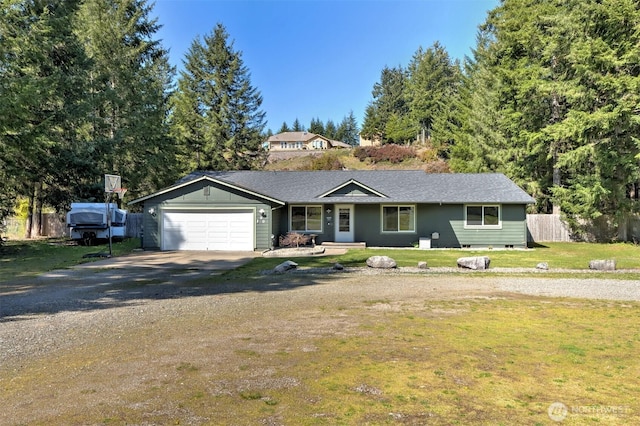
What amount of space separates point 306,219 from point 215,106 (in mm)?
22637

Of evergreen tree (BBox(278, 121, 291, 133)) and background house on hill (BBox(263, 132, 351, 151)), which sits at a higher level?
evergreen tree (BBox(278, 121, 291, 133))

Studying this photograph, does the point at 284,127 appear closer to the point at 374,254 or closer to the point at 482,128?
the point at 482,128

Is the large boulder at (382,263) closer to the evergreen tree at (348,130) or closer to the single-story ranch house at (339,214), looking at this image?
the single-story ranch house at (339,214)

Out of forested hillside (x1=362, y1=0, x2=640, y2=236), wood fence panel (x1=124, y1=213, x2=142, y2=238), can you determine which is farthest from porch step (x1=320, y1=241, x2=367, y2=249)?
wood fence panel (x1=124, y1=213, x2=142, y2=238)

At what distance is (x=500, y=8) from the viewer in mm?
29688

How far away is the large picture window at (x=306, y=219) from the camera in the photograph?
20.9m

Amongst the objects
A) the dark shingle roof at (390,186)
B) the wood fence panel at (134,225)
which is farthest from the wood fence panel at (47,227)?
the dark shingle roof at (390,186)

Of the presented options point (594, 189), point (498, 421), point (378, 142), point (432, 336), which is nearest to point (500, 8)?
point (594, 189)

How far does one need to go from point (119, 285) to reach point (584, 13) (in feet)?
84.7

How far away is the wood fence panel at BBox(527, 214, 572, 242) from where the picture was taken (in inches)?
940

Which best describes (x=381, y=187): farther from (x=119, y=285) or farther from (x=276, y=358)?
(x=276, y=358)

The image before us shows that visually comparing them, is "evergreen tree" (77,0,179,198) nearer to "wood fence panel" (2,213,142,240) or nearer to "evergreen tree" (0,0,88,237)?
"evergreen tree" (0,0,88,237)
